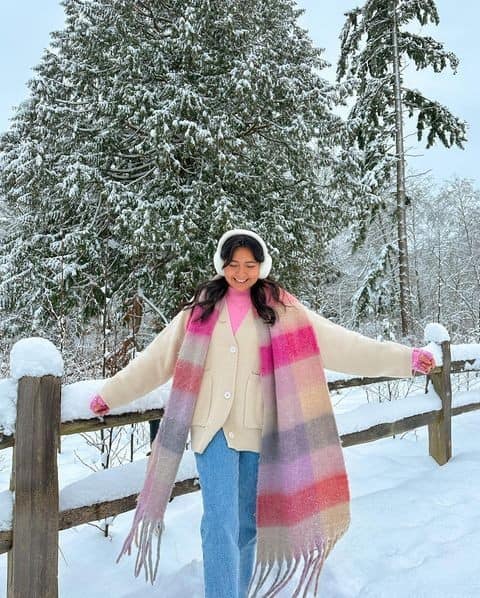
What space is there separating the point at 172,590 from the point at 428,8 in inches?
651

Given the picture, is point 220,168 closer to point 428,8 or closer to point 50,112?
point 50,112

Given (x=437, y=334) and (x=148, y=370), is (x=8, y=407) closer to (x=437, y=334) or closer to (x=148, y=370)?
(x=148, y=370)

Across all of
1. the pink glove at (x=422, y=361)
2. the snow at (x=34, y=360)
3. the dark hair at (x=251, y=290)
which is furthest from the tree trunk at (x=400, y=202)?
the snow at (x=34, y=360)

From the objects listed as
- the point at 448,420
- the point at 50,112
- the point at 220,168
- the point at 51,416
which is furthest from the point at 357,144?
the point at 51,416

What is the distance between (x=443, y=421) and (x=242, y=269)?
3096 mm

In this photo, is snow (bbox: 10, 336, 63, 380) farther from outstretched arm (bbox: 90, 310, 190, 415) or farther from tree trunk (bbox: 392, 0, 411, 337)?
tree trunk (bbox: 392, 0, 411, 337)

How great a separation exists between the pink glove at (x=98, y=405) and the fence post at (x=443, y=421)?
10.6ft

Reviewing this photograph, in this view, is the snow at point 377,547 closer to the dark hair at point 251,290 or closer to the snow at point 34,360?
the snow at point 34,360

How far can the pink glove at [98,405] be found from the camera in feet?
7.86

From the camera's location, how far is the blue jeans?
212 cm

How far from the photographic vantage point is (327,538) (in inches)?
91.7

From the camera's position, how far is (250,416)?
2.29 m

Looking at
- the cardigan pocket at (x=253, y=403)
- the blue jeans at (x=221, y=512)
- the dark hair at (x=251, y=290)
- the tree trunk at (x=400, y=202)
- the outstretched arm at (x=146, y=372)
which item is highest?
the tree trunk at (x=400, y=202)

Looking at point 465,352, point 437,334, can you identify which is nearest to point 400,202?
point 465,352
